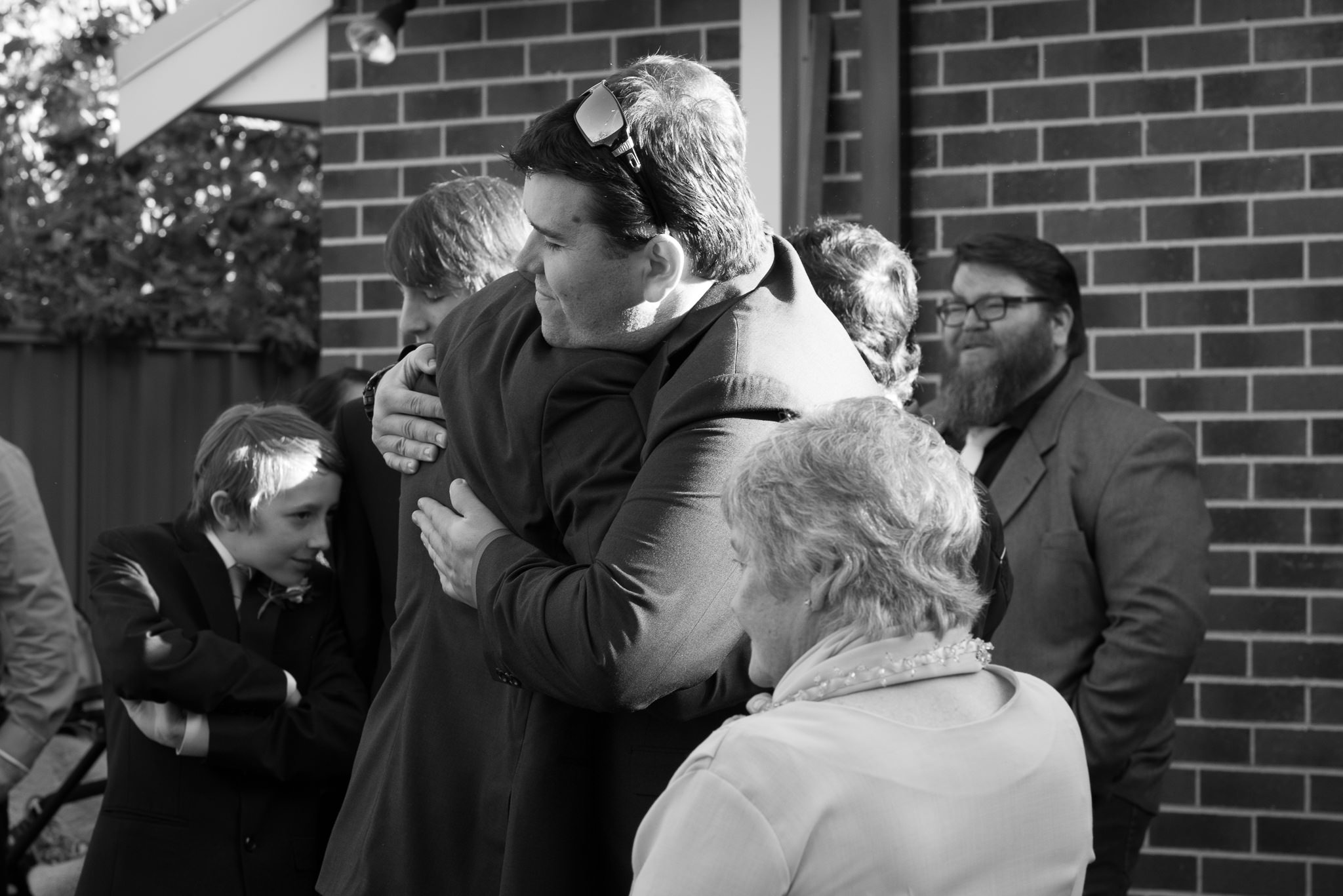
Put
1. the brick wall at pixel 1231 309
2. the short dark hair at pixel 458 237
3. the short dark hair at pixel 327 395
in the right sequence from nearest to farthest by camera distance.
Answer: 1. the short dark hair at pixel 458 237
2. the short dark hair at pixel 327 395
3. the brick wall at pixel 1231 309

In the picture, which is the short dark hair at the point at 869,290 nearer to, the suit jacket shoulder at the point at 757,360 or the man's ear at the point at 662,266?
the suit jacket shoulder at the point at 757,360

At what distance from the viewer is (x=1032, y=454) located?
3949mm

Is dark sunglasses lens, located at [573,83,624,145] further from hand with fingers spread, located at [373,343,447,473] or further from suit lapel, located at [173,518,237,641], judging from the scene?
suit lapel, located at [173,518,237,641]

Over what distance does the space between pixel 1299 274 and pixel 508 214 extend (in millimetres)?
2457

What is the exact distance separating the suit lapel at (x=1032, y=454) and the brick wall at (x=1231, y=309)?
626 mm

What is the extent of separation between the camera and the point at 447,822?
2336 millimetres

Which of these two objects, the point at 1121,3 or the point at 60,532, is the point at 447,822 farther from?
the point at 60,532

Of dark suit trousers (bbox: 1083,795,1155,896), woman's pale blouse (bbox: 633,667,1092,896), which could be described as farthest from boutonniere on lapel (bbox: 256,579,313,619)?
dark suit trousers (bbox: 1083,795,1155,896)

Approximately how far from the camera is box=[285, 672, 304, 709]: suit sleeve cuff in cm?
312

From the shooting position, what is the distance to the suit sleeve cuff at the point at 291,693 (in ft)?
10.2

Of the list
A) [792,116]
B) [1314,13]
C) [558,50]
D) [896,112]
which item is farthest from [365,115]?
[1314,13]

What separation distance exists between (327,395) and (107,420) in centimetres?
578

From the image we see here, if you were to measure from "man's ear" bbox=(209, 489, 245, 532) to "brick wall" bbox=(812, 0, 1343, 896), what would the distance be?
2464mm

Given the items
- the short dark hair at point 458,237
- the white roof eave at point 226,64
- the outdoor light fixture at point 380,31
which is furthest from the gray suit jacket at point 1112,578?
the white roof eave at point 226,64
